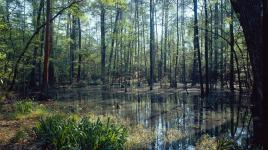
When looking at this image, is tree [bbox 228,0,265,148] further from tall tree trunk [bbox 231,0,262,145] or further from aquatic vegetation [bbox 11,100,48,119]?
aquatic vegetation [bbox 11,100,48,119]

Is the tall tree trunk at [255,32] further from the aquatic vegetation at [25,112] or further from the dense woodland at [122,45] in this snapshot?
the aquatic vegetation at [25,112]

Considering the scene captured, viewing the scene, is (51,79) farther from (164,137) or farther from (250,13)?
(250,13)

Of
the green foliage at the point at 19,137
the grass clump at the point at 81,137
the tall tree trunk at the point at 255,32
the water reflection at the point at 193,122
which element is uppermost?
the tall tree trunk at the point at 255,32

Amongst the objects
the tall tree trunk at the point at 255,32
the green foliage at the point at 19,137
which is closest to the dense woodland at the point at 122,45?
the tall tree trunk at the point at 255,32

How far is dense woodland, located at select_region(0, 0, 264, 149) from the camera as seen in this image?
19567mm

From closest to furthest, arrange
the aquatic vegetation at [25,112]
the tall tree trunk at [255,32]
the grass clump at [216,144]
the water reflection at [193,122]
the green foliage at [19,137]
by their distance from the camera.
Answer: the tall tree trunk at [255,32] → the grass clump at [216,144] → the green foliage at [19,137] → the water reflection at [193,122] → the aquatic vegetation at [25,112]

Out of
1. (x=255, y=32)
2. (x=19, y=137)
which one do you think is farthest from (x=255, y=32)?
(x=19, y=137)

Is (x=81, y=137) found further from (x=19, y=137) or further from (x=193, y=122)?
(x=193, y=122)

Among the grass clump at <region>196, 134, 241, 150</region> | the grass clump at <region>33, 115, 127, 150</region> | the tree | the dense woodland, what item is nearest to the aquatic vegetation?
the dense woodland

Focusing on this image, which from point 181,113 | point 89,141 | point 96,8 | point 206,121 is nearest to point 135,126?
point 206,121

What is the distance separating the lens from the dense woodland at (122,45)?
19.6 meters

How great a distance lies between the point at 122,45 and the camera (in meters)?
51.5

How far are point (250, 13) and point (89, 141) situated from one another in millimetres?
4666

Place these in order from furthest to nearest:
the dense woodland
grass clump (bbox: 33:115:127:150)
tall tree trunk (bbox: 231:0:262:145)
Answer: the dense woodland < tall tree trunk (bbox: 231:0:262:145) < grass clump (bbox: 33:115:127:150)
